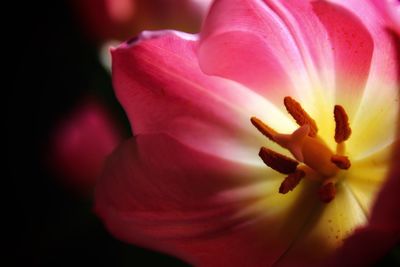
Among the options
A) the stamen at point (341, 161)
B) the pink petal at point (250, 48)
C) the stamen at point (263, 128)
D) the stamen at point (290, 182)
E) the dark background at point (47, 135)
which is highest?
the pink petal at point (250, 48)

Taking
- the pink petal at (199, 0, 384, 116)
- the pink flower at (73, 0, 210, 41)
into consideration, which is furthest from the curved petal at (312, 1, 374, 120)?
the pink flower at (73, 0, 210, 41)

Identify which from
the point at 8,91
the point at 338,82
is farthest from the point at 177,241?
the point at 8,91

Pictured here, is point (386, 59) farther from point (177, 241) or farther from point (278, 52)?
Result: point (177, 241)

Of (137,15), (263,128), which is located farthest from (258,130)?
(137,15)

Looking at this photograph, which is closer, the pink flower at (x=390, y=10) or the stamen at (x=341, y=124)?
the pink flower at (x=390, y=10)

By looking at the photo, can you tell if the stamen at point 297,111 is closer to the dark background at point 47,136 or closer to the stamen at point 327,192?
the stamen at point 327,192

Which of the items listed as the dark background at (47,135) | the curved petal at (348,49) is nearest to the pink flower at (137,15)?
the dark background at (47,135)

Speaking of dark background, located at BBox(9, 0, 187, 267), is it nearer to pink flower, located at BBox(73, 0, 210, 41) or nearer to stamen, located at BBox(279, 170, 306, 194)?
pink flower, located at BBox(73, 0, 210, 41)
